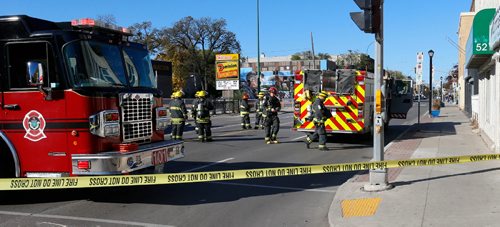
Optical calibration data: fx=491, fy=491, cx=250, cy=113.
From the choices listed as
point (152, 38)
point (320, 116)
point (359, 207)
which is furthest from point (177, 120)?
point (152, 38)

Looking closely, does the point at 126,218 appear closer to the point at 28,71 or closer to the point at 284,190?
the point at 28,71

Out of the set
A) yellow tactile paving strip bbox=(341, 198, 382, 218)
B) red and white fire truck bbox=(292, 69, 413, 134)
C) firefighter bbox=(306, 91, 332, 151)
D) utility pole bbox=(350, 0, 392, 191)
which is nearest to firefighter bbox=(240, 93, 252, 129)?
red and white fire truck bbox=(292, 69, 413, 134)

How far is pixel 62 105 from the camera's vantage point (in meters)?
6.77

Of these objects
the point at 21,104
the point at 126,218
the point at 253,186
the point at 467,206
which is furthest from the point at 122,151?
the point at 467,206

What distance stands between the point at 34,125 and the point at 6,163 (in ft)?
2.65

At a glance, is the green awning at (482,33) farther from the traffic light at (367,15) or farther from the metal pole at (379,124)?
the traffic light at (367,15)

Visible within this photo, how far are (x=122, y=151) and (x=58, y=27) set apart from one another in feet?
7.23

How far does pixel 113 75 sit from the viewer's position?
24.3 ft

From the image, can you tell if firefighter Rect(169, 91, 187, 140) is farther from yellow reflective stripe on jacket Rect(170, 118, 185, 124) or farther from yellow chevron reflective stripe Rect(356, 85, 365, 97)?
yellow chevron reflective stripe Rect(356, 85, 365, 97)

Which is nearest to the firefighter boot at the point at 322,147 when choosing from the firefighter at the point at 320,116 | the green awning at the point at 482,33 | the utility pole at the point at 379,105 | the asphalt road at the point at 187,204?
the firefighter at the point at 320,116

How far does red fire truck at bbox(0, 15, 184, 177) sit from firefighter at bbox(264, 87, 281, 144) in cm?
895

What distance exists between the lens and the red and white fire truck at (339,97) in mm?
14891

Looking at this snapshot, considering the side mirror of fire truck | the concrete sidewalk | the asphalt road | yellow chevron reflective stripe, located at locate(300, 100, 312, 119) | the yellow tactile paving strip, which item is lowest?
the asphalt road

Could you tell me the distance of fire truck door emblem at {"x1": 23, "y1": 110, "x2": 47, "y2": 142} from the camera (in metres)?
6.89
